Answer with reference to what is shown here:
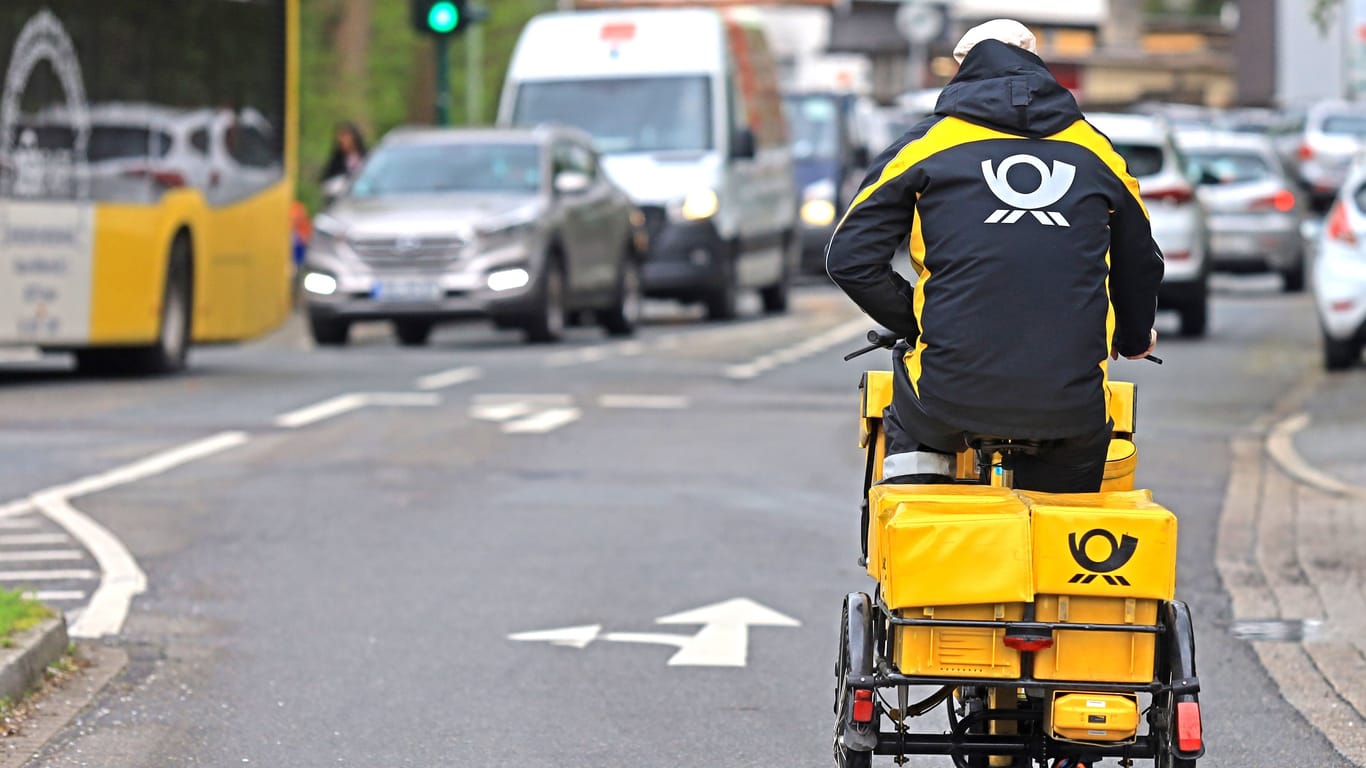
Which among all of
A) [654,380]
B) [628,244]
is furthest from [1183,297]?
[654,380]

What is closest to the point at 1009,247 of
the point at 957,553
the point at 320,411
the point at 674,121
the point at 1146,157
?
the point at 957,553

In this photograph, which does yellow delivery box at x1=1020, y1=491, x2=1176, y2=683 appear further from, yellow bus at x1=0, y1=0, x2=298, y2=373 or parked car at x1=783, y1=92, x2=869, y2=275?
parked car at x1=783, y1=92, x2=869, y2=275

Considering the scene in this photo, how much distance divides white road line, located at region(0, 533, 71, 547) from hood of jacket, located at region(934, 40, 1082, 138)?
602 centimetres

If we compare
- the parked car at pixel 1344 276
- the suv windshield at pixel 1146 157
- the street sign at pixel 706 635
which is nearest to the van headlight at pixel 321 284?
the suv windshield at pixel 1146 157

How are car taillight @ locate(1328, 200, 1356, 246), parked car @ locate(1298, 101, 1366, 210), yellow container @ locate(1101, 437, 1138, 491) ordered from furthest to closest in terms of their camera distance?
parked car @ locate(1298, 101, 1366, 210)
car taillight @ locate(1328, 200, 1356, 246)
yellow container @ locate(1101, 437, 1138, 491)

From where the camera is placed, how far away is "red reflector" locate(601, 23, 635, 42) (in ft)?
91.8

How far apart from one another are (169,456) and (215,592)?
14.4 feet

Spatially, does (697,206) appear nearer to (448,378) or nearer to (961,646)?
(448,378)

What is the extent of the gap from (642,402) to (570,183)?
663 cm

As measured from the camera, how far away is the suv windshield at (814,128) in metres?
35.5

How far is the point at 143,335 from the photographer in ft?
62.6

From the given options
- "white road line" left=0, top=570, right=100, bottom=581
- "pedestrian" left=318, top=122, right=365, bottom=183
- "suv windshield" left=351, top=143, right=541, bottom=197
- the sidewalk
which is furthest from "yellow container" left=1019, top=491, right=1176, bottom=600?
"pedestrian" left=318, top=122, right=365, bottom=183

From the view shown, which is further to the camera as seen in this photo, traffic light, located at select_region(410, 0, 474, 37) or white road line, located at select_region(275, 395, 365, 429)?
traffic light, located at select_region(410, 0, 474, 37)

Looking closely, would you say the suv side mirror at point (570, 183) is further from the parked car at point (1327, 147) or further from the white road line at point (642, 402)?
the parked car at point (1327, 147)
